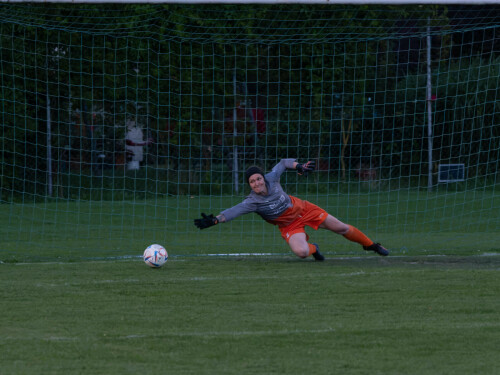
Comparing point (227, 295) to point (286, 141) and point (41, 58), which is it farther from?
point (286, 141)

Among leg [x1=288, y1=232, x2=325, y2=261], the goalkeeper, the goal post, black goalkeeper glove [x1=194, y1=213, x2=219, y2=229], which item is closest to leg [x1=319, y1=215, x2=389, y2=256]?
the goalkeeper

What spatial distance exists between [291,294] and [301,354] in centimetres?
219

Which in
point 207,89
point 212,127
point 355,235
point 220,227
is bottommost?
point 220,227

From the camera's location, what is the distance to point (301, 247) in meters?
9.62

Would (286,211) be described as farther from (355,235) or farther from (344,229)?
(355,235)

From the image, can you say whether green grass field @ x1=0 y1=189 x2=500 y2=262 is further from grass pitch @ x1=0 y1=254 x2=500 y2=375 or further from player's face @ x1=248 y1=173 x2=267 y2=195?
grass pitch @ x1=0 y1=254 x2=500 y2=375

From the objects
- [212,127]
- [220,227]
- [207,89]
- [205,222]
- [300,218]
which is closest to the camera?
[205,222]

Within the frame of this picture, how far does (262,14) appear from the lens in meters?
16.8

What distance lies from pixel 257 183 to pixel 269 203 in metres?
0.33

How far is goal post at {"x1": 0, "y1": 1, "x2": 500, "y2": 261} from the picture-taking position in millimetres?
15164

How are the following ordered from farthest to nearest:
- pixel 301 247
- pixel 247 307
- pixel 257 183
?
pixel 301 247 < pixel 257 183 < pixel 247 307

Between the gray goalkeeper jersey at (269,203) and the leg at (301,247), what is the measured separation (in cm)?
35

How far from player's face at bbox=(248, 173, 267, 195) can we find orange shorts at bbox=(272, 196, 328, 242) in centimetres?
53

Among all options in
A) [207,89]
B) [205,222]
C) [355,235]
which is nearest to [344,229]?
[355,235]
